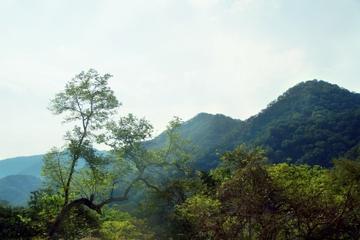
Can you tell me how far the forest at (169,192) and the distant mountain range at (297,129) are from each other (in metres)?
11.5

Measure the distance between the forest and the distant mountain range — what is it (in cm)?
1145

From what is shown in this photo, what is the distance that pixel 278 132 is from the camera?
288 feet

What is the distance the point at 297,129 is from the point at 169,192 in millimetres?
61504

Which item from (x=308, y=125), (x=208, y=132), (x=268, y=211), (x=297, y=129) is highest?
(x=208, y=132)

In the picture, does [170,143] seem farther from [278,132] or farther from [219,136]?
[219,136]

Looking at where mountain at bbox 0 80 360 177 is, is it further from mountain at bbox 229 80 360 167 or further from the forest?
the forest

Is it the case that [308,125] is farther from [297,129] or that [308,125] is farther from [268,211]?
[268,211]

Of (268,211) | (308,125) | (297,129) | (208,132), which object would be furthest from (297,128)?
(268,211)

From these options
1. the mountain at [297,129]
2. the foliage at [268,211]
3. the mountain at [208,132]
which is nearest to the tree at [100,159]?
the foliage at [268,211]

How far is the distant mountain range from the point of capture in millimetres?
76312

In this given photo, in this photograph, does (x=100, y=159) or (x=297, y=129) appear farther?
(x=297, y=129)

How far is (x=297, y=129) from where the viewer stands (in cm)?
8581

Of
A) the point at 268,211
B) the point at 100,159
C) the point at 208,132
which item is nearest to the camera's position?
the point at 268,211

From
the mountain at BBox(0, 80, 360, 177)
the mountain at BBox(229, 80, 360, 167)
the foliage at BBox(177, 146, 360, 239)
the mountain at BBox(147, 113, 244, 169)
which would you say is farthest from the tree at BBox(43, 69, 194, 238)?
the mountain at BBox(147, 113, 244, 169)
